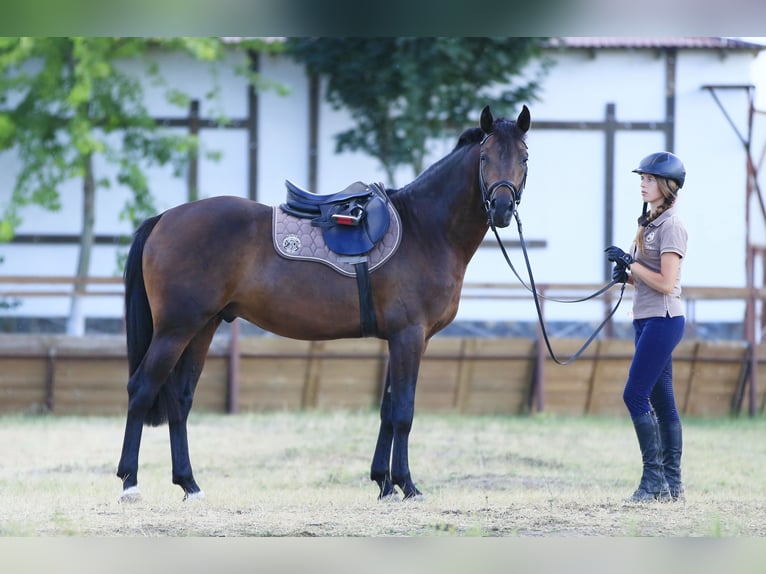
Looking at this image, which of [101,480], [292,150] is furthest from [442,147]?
[101,480]

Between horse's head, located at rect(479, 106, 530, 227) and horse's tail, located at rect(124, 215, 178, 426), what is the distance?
1910 millimetres

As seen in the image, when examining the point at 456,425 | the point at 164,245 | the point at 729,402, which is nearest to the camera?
the point at 164,245

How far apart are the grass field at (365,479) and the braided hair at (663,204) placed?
4.81 feet

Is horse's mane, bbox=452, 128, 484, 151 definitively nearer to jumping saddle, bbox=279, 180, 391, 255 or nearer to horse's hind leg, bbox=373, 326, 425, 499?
jumping saddle, bbox=279, 180, 391, 255

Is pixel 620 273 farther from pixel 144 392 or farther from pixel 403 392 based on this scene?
pixel 144 392

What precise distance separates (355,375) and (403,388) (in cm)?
539

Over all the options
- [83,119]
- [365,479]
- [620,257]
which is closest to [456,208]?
[620,257]

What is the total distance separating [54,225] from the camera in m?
15.4

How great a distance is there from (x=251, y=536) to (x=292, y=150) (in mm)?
10970

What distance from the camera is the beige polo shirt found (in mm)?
6090

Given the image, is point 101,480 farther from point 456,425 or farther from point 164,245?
point 456,425

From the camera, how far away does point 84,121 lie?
1360 centimetres

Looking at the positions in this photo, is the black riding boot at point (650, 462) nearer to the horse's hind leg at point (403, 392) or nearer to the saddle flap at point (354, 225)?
the horse's hind leg at point (403, 392)

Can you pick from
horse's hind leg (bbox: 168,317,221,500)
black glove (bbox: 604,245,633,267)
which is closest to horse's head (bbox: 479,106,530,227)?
black glove (bbox: 604,245,633,267)
